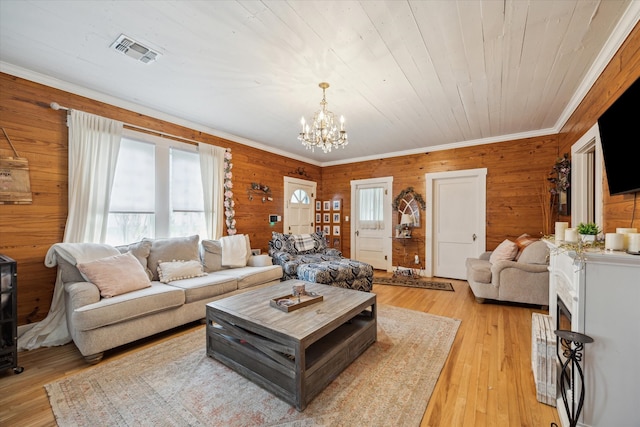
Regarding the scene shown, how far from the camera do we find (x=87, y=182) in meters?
2.77

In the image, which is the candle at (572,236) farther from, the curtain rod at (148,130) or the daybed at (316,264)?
the curtain rod at (148,130)

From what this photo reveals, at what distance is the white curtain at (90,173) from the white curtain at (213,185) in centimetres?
108

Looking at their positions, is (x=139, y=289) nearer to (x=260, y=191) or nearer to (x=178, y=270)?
(x=178, y=270)

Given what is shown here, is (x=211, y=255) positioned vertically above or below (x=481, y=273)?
above

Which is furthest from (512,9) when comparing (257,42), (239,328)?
(239,328)

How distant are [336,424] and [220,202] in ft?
11.1

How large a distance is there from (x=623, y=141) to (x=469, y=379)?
1.97 meters

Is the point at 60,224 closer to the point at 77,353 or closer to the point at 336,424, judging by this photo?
the point at 77,353

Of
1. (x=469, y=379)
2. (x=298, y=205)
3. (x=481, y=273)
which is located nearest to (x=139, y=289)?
(x=469, y=379)

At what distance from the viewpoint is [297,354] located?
62.2 inches

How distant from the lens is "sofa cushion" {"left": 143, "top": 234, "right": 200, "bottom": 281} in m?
3.01

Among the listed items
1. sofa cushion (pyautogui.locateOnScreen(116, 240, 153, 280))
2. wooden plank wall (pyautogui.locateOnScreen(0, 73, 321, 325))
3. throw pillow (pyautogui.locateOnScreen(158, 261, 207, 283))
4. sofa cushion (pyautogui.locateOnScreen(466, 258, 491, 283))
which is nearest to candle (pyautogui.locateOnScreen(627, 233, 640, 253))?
sofa cushion (pyautogui.locateOnScreen(466, 258, 491, 283))

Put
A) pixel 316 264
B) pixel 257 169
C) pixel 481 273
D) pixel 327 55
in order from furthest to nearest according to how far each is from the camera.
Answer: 1. pixel 257 169
2. pixel 316 264
3. pixel 481 273
4. pixel 327 55

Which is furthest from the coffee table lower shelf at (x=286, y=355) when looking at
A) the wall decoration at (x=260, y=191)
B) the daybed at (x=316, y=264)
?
the wall decoration at (x=260, y=191)
